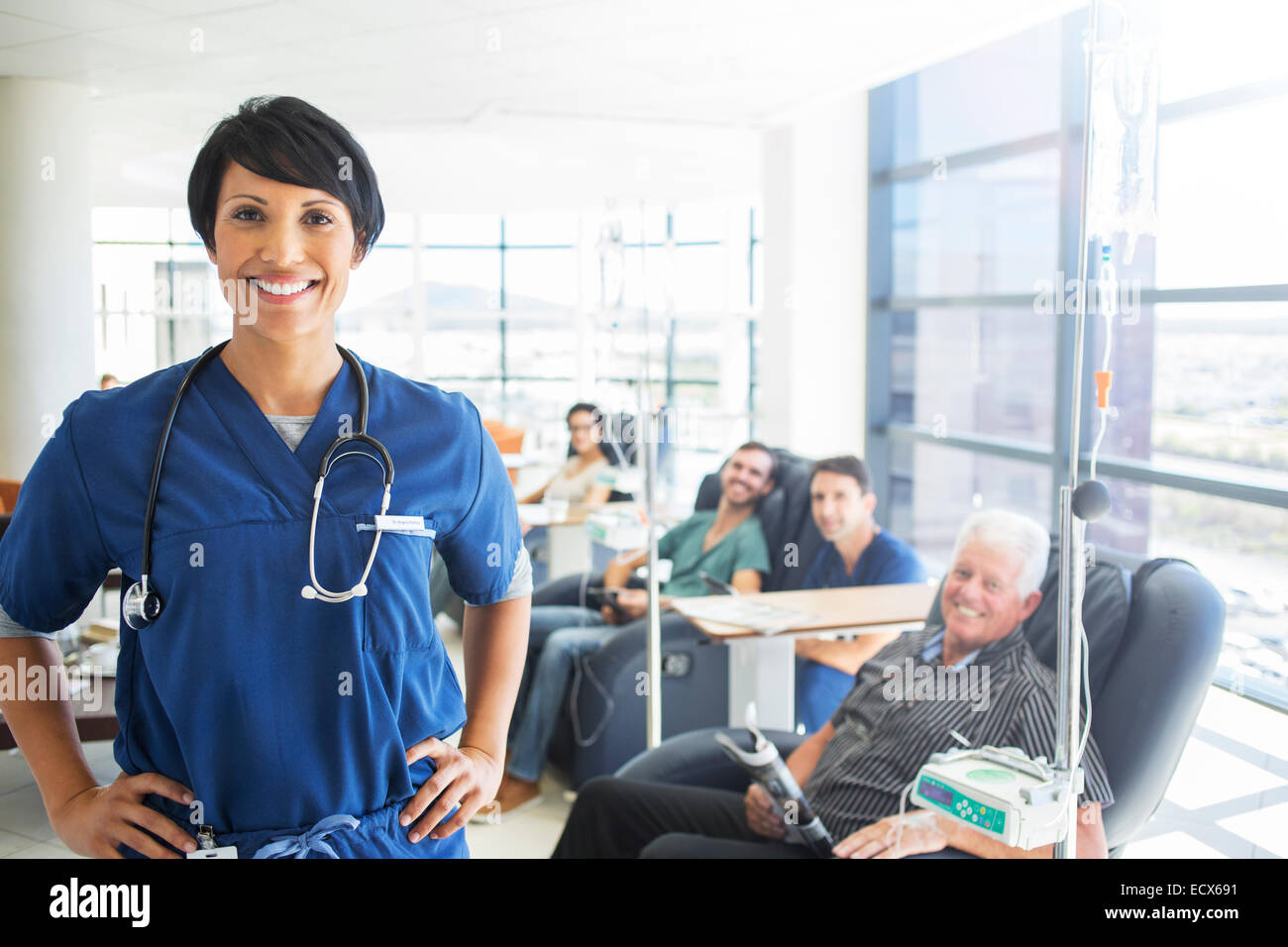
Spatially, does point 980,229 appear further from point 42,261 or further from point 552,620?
point 42,261

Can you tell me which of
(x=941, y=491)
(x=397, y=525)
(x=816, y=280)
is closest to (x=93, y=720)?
(x=397, y=525)

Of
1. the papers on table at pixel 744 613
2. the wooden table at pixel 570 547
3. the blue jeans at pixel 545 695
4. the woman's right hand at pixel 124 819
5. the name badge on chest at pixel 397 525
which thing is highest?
the name badge on chest at pixel 397 525

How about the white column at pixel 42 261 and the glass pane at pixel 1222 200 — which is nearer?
the white column at pixel 42 261

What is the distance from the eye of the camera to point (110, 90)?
1.44 m

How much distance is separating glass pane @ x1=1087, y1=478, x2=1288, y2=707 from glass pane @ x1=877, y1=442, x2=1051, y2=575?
59 centimetres

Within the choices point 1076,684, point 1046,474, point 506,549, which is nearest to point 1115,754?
point 1076,684

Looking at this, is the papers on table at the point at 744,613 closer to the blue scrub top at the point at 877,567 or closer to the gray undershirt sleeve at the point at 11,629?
the blue scrub top at the point at 877,567

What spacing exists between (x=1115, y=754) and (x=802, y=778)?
0.62 meters

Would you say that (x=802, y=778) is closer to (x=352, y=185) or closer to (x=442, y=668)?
(x=442, y=668)

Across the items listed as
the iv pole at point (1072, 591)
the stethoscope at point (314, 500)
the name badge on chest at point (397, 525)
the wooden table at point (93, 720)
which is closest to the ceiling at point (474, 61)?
the stethoscope at point (314, 500)

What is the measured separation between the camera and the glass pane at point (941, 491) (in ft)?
14.8

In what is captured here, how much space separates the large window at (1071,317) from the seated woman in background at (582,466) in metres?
1.28

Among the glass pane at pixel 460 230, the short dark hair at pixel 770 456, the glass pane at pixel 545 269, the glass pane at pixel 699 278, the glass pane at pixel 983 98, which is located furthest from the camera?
the glass pane at pixel 699 278

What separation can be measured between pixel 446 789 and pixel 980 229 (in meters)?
4.04
